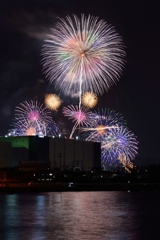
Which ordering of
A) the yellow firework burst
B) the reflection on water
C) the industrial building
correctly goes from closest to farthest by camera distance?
the reflection on water, the yellow firework burst, the industrial building

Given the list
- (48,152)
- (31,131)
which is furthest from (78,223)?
(48,152)

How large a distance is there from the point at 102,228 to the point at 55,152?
2507 inches

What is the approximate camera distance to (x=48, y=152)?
8306cm

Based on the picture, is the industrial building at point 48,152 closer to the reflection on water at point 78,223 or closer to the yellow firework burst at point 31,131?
the yellow firework burst at point 31,131

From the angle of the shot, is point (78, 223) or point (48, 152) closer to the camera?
point (78, 223)

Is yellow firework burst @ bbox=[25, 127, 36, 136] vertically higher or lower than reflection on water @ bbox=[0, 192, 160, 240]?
higher

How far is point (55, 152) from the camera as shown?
277 ft

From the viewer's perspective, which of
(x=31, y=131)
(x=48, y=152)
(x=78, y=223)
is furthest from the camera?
(x=48, y=152)

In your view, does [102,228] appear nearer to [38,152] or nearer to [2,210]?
[2,210]

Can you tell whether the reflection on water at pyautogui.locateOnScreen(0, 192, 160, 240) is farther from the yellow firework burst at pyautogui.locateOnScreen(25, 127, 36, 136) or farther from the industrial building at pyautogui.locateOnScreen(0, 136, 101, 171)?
the industrial building at pyautogui.locateOnScreen(0, 136, 101, 171)

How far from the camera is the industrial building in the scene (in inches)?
3162

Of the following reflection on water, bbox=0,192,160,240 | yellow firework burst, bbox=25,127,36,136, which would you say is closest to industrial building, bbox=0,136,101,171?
yellow firework burst, bbox=25,127,36,136

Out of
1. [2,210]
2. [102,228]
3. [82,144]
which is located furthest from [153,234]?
[82,144]

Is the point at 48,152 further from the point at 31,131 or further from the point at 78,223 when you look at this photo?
the point at 78,223
